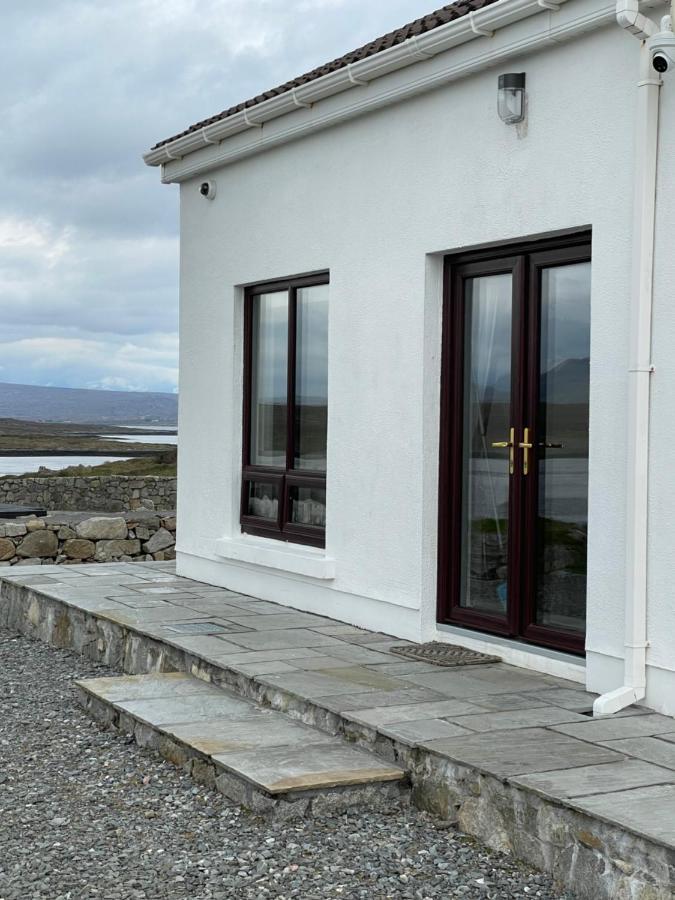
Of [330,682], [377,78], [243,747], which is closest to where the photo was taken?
[243,747]

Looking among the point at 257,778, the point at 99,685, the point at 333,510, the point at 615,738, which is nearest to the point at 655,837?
the point at 615,738

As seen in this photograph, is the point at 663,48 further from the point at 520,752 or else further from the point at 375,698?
the point at 375,698

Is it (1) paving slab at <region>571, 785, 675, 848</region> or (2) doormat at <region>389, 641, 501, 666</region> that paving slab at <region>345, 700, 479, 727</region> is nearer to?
(2) doormat at <region>389, 641, 501, 666</region>

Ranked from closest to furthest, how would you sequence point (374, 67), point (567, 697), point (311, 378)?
point (567, 697) < point (374, 67) < point (311, 378)

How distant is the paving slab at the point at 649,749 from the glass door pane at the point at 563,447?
1.25 m

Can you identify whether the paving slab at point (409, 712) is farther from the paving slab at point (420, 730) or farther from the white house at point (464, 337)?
the white house at point (464, 337)

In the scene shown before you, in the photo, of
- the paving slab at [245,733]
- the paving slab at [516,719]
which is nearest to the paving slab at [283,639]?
the paving slab at [245,733]

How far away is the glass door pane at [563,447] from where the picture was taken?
6.06 meters

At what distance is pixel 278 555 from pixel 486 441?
2297 millimetres

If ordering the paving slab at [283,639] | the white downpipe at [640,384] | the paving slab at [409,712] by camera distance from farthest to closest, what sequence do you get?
the paving slab at [283,639]
the white downpipe at [640,384]
the paving slab at [409,712]

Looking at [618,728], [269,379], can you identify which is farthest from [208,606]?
[618,728]

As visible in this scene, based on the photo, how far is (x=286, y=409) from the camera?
8.68 meters

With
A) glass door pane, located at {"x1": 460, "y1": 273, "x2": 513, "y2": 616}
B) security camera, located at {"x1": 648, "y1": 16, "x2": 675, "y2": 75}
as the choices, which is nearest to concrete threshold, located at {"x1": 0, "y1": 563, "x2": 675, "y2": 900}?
glass door pane, located at {"x1": 460, "y1": 273, "x2": 513, "y2": 616}

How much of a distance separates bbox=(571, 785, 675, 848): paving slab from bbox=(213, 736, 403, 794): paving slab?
1034 mm
